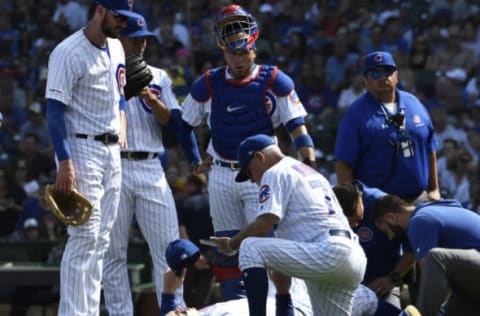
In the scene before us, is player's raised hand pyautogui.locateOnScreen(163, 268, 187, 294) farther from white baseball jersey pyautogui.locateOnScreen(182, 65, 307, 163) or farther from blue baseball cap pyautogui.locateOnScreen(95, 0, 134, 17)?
blue baseball cap pyautogui.locateOnScreen(95, 0, 134, 17)

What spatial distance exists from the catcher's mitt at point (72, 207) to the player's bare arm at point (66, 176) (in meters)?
0.05

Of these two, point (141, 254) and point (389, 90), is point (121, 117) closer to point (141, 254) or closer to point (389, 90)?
point (389, 90)

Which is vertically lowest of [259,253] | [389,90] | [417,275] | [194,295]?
[194,295]

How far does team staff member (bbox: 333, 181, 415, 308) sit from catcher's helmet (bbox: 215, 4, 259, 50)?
1284mm

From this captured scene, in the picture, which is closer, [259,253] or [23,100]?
[259,253]

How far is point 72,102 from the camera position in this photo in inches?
295

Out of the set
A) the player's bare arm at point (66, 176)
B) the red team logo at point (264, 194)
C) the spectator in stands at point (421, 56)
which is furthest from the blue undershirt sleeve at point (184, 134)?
the spectator in stands at point (421, 56)

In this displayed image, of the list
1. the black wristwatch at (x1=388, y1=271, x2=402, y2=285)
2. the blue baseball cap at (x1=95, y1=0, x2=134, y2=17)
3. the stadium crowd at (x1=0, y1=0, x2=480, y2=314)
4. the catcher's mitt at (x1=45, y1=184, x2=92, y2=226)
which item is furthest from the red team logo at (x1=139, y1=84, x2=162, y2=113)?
the stadium crowd at (x1=0, y1=0, x2=480, y2=314)

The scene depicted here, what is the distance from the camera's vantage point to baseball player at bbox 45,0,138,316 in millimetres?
7320

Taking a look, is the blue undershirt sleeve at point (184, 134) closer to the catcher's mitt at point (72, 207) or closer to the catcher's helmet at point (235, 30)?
the catcher's helmet at point (235, 30)

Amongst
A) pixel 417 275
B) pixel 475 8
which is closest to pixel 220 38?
pixel 417 275

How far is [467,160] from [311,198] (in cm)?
630

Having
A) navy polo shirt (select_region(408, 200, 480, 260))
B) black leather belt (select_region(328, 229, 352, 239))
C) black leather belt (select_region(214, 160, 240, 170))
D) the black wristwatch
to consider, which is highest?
black leather belt (select_region(214, 160, 240, 170))

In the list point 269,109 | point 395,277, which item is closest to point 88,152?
point 269,109
